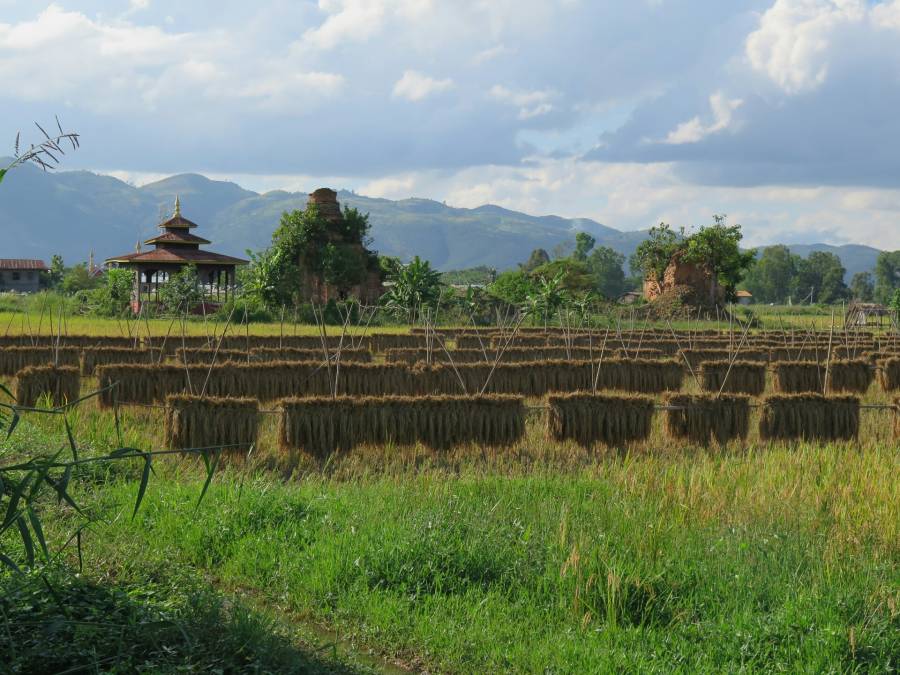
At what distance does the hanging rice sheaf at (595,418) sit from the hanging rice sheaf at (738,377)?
522 centimetres

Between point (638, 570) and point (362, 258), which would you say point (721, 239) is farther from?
point (638, 570)

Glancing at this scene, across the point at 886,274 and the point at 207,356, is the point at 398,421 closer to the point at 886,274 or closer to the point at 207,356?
the point at 207,356

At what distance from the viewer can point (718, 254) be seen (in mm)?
40750

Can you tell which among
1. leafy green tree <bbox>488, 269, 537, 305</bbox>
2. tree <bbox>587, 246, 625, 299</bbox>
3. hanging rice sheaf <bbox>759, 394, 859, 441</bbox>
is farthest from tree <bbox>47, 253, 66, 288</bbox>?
tree <bbox>587, 246, 625, 299</bbox>

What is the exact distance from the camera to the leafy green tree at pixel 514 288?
131 ft

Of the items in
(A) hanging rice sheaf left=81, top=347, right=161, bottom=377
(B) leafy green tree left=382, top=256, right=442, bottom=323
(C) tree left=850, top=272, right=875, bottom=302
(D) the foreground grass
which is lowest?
(D) the foreground grass

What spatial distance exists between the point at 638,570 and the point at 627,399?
514 centimetres

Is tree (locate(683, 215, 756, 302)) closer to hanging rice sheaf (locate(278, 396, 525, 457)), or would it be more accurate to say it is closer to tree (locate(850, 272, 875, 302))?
hanging rice sheaf (locate(278, 396, 525, 457))

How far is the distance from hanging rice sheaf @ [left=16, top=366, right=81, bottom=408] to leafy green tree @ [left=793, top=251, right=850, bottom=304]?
273 ft

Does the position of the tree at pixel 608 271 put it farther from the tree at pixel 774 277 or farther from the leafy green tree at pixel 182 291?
the leafy green tree at pixel 182 291

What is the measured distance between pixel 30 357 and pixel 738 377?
12181 millimetres

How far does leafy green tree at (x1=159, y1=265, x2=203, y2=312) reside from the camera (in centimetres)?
3284

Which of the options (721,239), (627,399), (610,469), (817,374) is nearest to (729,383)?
(817,374)

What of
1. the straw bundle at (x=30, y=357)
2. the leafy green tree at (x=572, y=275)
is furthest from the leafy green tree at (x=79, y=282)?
the straw bundle at (x=30, y=357)
